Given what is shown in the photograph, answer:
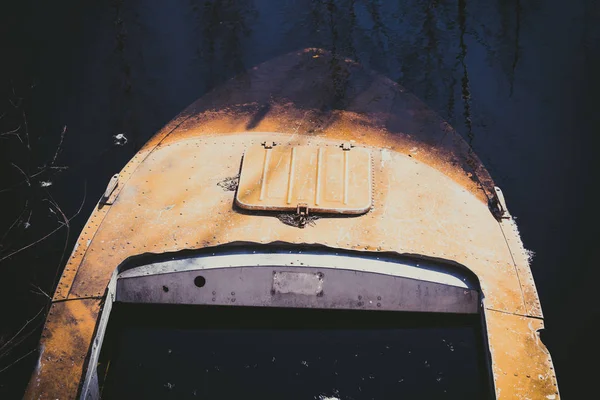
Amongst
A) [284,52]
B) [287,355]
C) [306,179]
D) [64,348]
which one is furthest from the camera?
[284,52]

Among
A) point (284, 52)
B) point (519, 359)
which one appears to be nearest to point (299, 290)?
point (519, 359)

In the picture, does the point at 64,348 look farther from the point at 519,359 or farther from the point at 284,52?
the point at 284,52

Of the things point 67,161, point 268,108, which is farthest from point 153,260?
point 67,161

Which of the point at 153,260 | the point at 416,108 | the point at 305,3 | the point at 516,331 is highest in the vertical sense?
the point at 305,3

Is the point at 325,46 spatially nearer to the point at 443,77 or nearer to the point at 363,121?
the point at 443,77

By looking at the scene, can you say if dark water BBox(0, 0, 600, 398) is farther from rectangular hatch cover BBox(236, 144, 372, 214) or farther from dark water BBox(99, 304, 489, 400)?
rectangular hatch cover BBox(236, 144, 372, 214)

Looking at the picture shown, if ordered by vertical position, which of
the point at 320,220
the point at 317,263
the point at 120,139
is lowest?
the point at 317,263

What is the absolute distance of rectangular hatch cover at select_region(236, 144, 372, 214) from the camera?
4770 mm

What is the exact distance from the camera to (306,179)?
4.95 m

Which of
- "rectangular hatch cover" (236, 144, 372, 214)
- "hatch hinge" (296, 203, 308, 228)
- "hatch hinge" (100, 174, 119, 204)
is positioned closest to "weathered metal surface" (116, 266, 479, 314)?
"hatch hinge" (296, 203, 308, 228)

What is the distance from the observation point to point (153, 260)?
4559 mm

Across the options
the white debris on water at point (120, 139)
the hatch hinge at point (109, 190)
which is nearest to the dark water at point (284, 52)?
the white debris on water at point (120, 139)

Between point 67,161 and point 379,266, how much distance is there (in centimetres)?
435

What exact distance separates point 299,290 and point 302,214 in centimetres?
58
